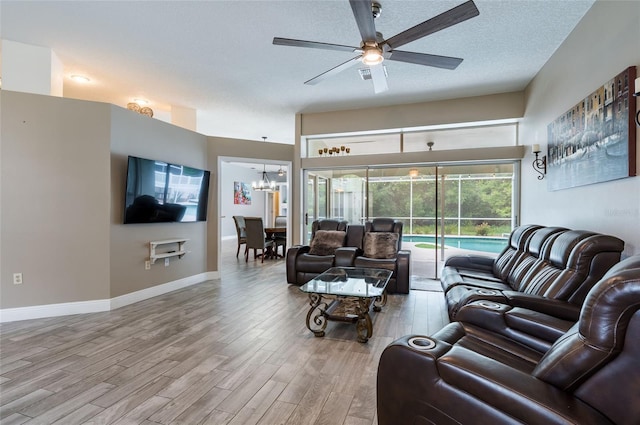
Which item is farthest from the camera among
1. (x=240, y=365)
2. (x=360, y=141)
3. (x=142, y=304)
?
(x=360, y=141)

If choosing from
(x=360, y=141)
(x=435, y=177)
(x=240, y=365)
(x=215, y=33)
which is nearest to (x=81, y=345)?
(x=240, y=365)

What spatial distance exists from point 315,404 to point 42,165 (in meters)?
3.88

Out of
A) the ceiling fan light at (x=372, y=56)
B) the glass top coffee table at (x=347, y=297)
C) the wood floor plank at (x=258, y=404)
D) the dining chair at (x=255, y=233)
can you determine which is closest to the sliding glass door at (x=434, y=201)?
the dining chair at (x=255, y=233)

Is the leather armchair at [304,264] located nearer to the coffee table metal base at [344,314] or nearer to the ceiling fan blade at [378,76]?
the coffee table metal base at [344,314]

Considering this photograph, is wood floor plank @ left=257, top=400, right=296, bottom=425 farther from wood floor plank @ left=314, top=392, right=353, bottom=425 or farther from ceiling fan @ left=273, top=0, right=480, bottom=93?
ceiling fan @ left=273, top=0, right=480, bottom=93

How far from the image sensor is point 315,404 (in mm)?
1917

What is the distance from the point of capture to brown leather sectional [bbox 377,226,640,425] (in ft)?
2.96

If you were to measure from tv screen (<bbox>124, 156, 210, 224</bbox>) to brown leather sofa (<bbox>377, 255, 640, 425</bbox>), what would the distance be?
381 centimetres

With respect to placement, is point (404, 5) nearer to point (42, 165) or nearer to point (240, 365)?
point (240, 365)

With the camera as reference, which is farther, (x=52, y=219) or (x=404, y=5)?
(x=52, y=219)

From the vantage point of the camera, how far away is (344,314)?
10.3 ft

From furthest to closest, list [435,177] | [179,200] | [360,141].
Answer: [360,141] < [435,177] < [179,200]

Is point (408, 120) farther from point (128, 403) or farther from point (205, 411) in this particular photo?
point (128, 403)

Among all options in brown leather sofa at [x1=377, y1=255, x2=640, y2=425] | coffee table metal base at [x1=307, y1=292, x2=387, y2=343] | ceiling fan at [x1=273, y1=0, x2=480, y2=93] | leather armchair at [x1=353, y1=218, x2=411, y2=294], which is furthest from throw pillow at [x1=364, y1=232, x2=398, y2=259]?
brown leather sofa at [x1=377, y1=255, x2=640, y2=425]
